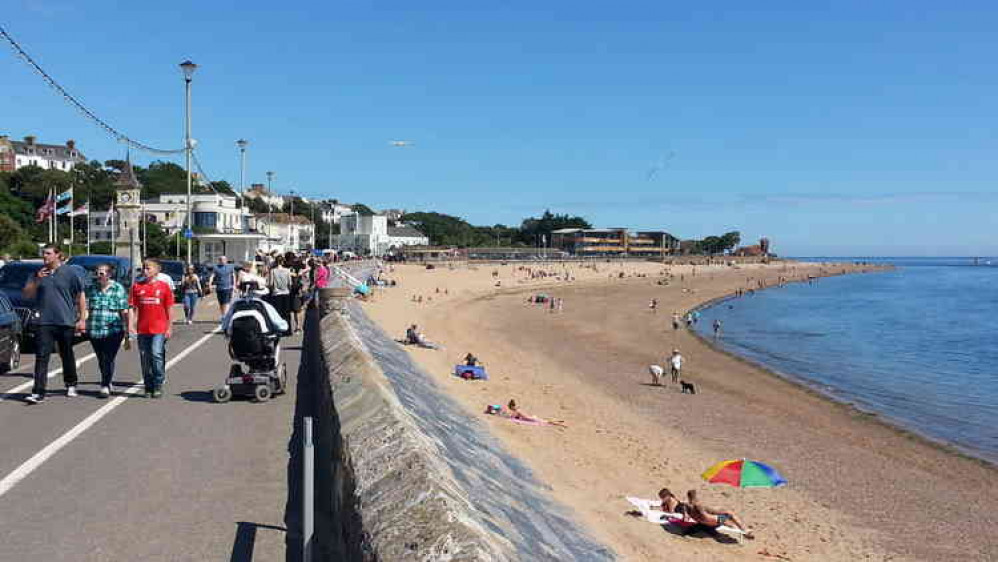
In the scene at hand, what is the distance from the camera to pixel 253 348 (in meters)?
8.77

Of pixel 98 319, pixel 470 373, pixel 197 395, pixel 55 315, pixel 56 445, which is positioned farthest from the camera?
pixel 470 373

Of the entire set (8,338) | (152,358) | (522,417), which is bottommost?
(522,417)

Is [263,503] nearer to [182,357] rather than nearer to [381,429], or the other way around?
[381,429]

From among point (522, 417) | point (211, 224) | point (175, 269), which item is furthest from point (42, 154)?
point (522, 417)

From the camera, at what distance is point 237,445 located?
6777mm

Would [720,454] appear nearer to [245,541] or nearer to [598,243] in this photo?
[245,541]

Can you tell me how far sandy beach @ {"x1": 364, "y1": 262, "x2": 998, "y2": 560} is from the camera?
1141cm

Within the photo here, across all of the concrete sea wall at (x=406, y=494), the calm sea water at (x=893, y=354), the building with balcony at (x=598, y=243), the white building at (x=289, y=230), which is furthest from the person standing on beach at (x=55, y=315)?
the building with balcony at (x=598, y=243)

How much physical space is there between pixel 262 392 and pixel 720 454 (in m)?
11.2

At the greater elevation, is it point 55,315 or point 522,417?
point 55,315

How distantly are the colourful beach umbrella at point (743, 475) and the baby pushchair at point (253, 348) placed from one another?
8.13 m

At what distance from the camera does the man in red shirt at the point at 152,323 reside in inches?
348

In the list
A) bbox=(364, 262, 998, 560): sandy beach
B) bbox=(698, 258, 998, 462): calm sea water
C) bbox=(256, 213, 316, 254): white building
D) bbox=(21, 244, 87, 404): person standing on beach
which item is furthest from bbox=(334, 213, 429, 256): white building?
bbox=(21, 244, 87, 404): person standing on beach

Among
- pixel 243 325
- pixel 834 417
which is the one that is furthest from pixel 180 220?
pixel 243 325
